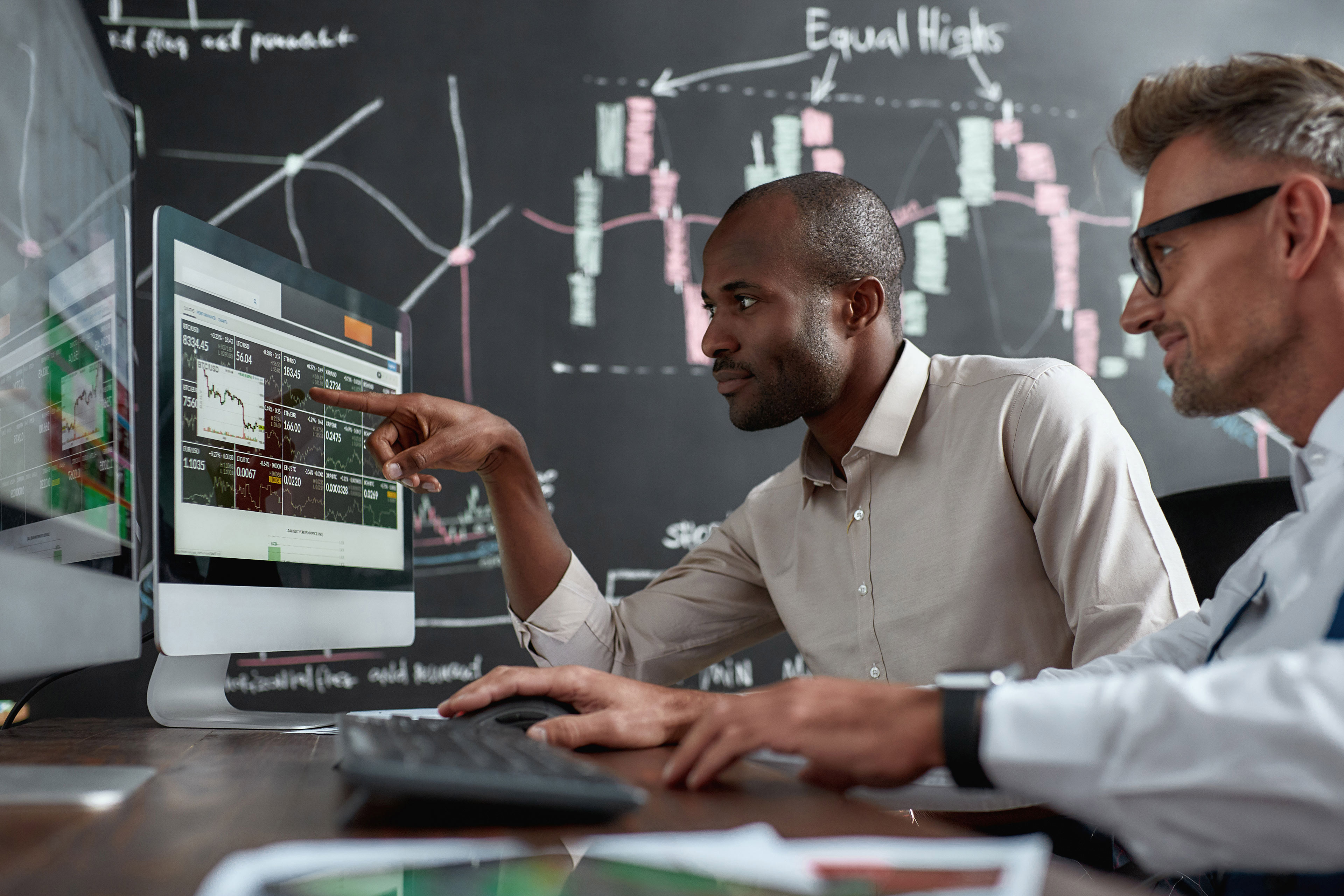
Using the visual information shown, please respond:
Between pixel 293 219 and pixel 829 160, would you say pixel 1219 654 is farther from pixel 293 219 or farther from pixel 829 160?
pixel 293 219

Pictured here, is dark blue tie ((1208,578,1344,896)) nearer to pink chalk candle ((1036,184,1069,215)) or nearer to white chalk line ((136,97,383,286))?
pink chalk candle ((1036,184,1069,215))

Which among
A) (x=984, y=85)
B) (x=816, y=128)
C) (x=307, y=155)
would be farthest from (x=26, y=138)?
(x=984, y=85)

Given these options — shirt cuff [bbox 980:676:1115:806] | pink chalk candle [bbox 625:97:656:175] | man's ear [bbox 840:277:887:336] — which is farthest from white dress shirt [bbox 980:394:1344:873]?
pink chalk candle [bbox 625:97:656:175]

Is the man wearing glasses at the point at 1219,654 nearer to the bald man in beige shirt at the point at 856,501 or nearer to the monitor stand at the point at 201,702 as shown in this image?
the bald man in beige shirt at the point at 856,501

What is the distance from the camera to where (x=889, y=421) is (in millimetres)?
1401

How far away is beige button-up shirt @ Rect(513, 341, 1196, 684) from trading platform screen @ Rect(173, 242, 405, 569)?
364 mm

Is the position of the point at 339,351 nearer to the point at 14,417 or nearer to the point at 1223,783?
the point at 14,417

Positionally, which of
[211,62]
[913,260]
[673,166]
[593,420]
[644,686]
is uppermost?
[211,62]

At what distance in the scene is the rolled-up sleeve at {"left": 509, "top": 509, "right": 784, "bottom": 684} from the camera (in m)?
1.44

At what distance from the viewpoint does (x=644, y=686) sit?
34.6 inches

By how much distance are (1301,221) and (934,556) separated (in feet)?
A: 2.08

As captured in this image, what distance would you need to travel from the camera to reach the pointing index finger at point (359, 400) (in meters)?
1.14

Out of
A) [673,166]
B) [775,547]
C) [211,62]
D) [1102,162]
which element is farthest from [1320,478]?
[211,62]

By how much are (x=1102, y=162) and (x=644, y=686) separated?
1939 mm
